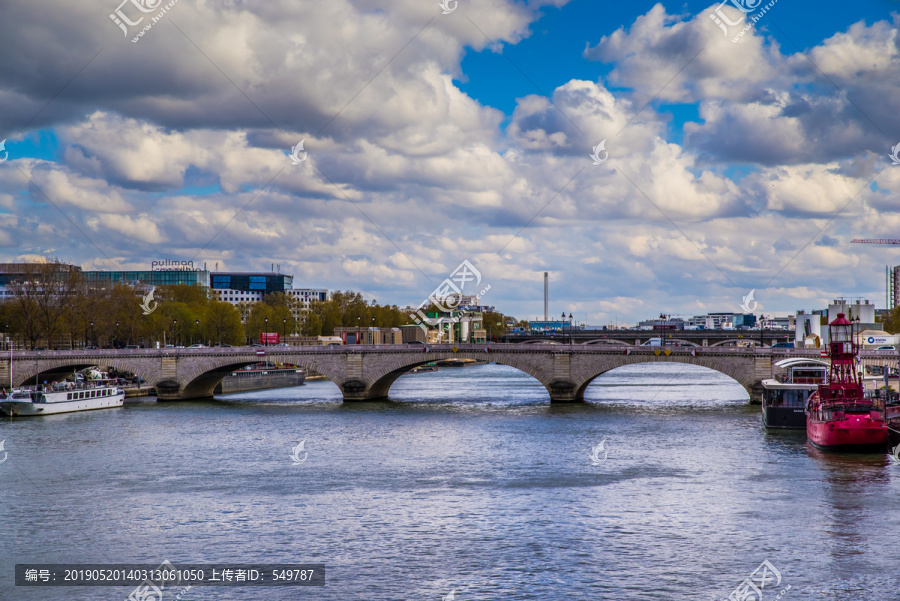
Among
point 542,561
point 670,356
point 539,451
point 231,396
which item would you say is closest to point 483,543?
point 542,561

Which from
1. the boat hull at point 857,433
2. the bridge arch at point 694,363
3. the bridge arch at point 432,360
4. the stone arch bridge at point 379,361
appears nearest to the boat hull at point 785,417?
the boat hull at point 857,433

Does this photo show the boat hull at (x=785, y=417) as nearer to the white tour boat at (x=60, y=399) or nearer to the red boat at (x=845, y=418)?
the red boat at (x=845, y=418)

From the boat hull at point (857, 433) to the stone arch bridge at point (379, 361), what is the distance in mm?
27844

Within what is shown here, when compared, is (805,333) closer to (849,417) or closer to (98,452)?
(849,417)

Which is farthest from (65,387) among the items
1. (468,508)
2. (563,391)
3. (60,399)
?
(468,508)

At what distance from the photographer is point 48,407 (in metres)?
80.8

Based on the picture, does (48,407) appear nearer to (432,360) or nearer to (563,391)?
(432,360)

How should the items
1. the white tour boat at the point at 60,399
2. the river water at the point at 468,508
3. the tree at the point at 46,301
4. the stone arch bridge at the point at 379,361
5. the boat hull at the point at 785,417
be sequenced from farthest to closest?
the tree at the point at 46,301, the stone arch bridge at the point at 379,361, the white tour boat at the point at 60,399, the boat hull at the point at 785,417, the river water at the point at 468,508

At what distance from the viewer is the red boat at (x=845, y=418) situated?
52375mm

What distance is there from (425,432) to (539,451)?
1237 cm

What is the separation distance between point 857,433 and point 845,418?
100 centimetres

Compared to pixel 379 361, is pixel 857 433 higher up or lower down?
lower down

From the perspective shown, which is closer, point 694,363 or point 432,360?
point 694,363

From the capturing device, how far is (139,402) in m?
94.4
